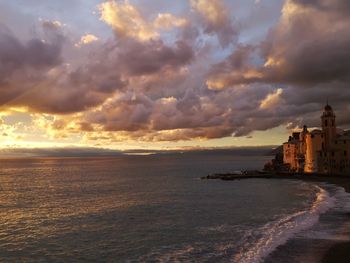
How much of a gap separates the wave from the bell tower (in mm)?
67367

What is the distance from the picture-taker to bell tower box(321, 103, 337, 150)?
119m

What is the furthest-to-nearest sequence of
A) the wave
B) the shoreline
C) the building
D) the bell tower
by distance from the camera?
the bell tower, the building, the wave, the shoreline

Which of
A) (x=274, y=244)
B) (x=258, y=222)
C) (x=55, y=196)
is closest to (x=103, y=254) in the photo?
(x=274, y=244)

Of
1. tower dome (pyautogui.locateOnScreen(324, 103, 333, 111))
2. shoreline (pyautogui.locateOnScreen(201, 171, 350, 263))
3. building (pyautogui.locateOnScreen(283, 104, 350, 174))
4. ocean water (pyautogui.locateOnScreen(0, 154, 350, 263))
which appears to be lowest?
ocean water (pyautogui.locateOnScreen(0, 154, 350, 263))

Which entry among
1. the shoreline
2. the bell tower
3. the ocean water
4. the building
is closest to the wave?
the ocean water

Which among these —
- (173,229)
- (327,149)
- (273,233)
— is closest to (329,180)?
(327,149)

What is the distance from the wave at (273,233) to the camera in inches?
1268

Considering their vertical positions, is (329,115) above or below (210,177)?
above

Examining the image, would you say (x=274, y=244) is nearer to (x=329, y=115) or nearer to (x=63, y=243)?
(x=63, y=243)

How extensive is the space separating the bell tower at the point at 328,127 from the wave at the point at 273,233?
6737cm

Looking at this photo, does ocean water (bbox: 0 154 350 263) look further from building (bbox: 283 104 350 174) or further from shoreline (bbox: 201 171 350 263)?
building (bbox: 283 104 350 174)

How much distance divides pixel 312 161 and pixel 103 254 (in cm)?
10409

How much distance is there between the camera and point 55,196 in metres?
77.8

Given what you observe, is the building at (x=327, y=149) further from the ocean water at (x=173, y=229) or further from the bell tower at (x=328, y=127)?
the ocean water at (x=173, y=229)
